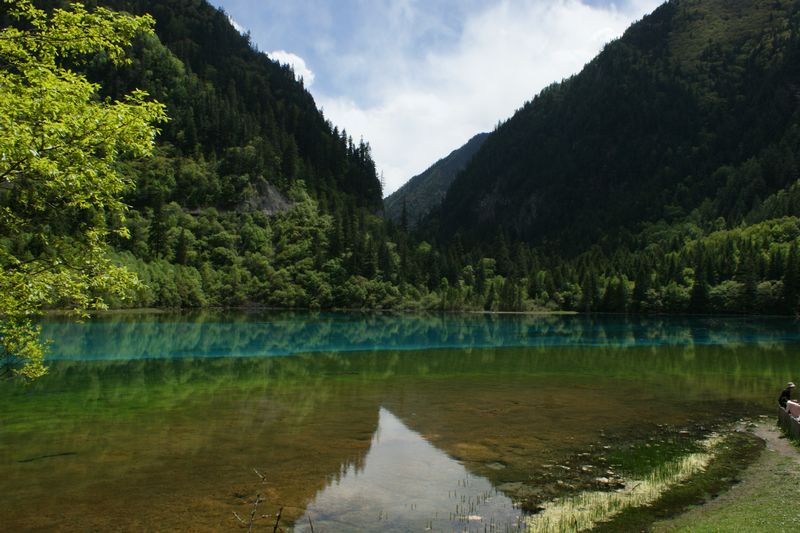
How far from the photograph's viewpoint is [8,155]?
9930 mm

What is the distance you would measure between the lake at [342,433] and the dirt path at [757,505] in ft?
10.5

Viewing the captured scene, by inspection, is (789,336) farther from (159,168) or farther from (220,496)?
(159,168)

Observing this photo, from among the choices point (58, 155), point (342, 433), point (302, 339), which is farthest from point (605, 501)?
point (302, 339)

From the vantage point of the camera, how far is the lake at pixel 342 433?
16.3 meters

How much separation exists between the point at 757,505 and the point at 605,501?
3.88 meters

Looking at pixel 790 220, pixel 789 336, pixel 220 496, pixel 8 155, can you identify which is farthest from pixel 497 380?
pixel 790 220

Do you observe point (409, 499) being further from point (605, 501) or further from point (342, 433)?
point (342, 433)

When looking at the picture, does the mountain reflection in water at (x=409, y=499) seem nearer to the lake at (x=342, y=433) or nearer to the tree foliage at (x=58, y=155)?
the lake at (x=342, y=433)

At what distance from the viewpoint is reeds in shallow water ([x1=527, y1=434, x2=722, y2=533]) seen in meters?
14.8

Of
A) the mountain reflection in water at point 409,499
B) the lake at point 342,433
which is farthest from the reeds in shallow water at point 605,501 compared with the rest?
the mountain reflection in water at point 409,499

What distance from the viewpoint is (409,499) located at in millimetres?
17562

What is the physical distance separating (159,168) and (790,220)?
680 ft

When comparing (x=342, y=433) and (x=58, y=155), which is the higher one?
(x=58, y=155)

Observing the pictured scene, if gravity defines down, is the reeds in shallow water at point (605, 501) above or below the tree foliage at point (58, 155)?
below
